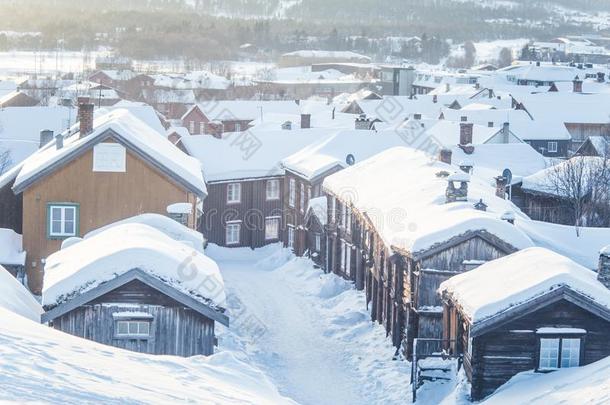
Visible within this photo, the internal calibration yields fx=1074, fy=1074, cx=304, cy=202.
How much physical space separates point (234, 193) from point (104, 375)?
30.0 metres

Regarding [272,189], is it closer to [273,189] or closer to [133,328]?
[273,189]

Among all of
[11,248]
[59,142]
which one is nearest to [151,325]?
[11,248]

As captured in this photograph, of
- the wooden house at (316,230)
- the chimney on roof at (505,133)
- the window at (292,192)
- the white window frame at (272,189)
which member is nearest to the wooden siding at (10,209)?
the wooden house at (316,230)

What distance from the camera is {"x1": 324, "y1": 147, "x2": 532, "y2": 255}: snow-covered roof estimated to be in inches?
945

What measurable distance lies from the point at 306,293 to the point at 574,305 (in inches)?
612

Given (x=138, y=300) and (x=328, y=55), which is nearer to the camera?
(x=138, y=300)

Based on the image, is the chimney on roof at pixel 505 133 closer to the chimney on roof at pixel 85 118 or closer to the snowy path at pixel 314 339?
the snowy path at pixel 314 339

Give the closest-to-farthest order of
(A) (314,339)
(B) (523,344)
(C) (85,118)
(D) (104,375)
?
1. (D) (104,375)
2. (B) (523,344)
3. (A) (314,339)
4. (C) (85,118)

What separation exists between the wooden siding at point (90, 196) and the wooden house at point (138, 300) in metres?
7.98

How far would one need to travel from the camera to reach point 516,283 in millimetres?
20219

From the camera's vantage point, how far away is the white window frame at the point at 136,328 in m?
20.5

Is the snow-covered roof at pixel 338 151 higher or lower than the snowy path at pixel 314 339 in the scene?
higher

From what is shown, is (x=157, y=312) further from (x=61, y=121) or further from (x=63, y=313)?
(x=61, y=121)

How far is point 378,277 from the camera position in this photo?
96.5 ft
